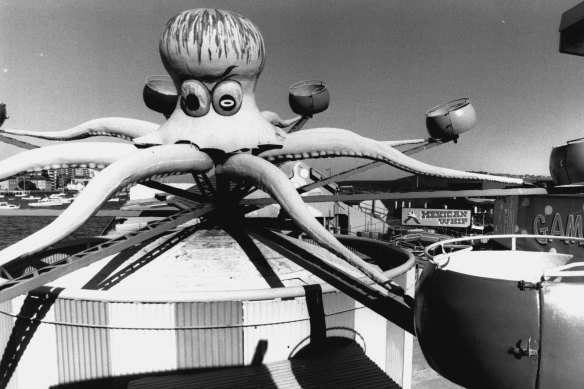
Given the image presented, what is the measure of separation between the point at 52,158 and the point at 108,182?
193 cm

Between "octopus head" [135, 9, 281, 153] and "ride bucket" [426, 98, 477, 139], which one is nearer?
"octopus head" [135, 9, 281, 153]

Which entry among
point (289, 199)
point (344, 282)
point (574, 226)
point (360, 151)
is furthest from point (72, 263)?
point (574, 226)

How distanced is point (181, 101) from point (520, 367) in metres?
8.57

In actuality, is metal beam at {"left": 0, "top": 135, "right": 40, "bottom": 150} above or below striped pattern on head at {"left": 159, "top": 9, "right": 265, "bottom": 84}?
below

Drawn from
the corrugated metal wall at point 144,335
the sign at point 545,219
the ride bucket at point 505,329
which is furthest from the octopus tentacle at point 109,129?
the sign at point 545,219

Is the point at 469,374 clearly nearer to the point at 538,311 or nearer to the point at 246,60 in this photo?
the point at 538,311

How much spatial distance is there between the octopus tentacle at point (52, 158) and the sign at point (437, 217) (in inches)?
1336

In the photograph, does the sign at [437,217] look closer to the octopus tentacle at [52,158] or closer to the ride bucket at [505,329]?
the octopus tentacle at [52,158]

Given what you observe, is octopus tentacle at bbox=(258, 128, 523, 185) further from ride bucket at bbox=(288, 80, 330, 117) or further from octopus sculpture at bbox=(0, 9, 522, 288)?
ride bucket at bbox=(288, 80, 330, 117)

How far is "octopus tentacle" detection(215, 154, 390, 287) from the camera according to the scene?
263 inches

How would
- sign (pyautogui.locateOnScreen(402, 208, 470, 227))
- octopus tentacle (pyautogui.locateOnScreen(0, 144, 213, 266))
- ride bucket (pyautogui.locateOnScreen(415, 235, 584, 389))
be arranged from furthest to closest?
sign (pyautogui.locateOnScreen(402, 208, 470, 227)) → octopus tentacle (pyautogui.locateOnScreen(0, 144, 213, 266)) → ride bucket (pyautogui.locateOnScreen(415, 235, 584, 389))

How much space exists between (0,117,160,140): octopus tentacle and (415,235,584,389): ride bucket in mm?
9946

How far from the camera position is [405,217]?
4066 cm

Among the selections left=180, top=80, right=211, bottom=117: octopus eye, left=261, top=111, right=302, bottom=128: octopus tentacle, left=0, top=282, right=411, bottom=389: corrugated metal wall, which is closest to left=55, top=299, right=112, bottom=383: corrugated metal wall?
left=0, top=282, right=411, bottom=389: corrugated metal wall
